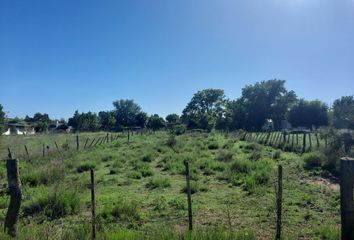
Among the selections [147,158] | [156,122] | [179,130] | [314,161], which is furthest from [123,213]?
[156,122]

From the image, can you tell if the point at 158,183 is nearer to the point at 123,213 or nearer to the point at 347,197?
the point at 123,213

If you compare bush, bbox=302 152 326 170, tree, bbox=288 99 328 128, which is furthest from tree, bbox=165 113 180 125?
bush, bbox=302 152 326 170

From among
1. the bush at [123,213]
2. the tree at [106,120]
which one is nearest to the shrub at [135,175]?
the bush at [123,213]

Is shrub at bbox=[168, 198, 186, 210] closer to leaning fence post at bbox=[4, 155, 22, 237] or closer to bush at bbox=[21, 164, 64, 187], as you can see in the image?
leaning fence post at bbox=[4, 155, 22, 237]

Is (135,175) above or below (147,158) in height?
below

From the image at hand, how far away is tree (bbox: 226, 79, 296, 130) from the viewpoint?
282 ft

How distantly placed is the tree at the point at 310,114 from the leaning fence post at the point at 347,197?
84874mm

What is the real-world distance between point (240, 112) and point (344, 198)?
83.8m

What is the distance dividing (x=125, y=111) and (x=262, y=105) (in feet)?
228

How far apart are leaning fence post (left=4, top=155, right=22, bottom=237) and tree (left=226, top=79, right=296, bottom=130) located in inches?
3196

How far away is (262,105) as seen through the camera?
86375 millimetres

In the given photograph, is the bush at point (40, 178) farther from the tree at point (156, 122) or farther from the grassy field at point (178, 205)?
the tree at point (156, 122)

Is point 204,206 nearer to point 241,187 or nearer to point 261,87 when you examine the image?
point 241,187

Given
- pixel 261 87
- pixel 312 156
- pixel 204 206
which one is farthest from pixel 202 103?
pixel 204 206
